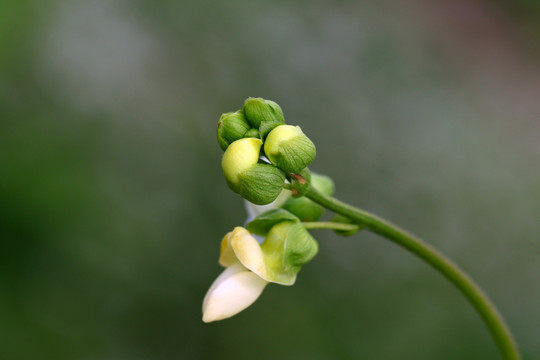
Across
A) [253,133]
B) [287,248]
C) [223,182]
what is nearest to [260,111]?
[253,133]

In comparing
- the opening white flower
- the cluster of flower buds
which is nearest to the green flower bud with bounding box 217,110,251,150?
the cluster of flower buds

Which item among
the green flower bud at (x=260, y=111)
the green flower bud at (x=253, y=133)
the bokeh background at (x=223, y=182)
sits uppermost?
the bokeh background at (x=223, y=182)

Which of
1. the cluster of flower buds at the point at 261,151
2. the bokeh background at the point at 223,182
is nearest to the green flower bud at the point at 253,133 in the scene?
the cluster of flower buds at the point at 261,151

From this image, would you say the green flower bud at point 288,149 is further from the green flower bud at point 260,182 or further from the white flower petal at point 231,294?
the white flower petal at point 231,294

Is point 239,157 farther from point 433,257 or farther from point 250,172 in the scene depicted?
point 433,257

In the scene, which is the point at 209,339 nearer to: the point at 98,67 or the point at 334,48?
the point at 98,67

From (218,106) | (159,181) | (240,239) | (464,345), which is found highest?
(218,106)

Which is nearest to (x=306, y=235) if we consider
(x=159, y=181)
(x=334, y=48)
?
(x=159, y=181)
